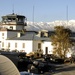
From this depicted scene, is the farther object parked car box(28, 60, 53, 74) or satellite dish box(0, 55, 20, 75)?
parked car box(28, 60, 53, 74)

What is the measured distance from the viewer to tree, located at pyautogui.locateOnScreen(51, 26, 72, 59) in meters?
54.0

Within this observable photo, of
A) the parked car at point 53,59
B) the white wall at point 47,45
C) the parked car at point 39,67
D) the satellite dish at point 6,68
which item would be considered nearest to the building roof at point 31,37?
the white wall at point 47,45

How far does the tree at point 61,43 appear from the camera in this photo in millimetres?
54000

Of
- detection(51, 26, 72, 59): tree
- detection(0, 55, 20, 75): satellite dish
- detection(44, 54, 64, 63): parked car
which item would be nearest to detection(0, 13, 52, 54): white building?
detection(51, 26, 72, 59): tree

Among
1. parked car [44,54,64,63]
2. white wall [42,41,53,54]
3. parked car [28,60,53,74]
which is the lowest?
parked car [28,60,53,74]

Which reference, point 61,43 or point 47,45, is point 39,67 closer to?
point 61,43

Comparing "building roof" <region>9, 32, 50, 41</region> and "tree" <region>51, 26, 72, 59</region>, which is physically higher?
"building roof" <region>9, 32, 50, 41</region>

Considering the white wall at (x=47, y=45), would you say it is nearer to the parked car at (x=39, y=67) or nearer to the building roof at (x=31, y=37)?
the building roof at (x=31, y=37)

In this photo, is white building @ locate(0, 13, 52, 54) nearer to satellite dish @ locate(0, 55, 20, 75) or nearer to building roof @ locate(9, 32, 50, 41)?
building roof @ locate(9, 32, 50, 41)

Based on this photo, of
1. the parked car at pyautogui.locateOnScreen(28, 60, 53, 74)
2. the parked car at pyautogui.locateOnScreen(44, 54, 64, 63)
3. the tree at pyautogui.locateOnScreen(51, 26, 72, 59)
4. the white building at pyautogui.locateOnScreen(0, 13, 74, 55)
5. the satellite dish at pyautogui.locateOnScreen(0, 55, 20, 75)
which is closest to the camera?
the satellite dish at pyautogui.locateOnScreen(0, 55, 20, 75)

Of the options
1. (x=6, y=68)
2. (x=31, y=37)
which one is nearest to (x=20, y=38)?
(x=31, y=37)

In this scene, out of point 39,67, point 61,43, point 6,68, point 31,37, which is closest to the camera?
point 6,68

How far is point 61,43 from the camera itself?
5416 centimetres

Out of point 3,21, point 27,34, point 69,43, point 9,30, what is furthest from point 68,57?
point 3,21
